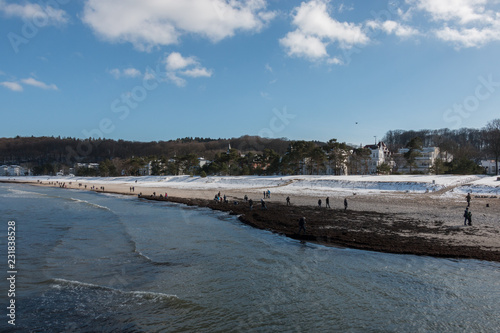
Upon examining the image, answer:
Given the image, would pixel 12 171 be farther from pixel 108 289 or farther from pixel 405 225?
pixel 405 225

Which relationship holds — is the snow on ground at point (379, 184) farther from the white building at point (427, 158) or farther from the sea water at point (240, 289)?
the sea water at point (240, 289)

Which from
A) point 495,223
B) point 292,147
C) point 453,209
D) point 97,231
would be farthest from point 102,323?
point 292,147

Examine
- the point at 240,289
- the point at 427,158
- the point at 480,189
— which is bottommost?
the point at 240,289

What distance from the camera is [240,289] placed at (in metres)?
10.1

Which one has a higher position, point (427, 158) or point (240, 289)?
point (427, 158)

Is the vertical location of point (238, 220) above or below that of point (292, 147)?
below

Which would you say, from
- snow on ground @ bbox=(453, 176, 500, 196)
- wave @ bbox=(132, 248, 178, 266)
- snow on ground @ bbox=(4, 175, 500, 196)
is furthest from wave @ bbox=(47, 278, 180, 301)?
snow on ground @ bbox=(453, 176, 500, 196)

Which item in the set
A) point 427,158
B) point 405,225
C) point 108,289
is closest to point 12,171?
point 427,158

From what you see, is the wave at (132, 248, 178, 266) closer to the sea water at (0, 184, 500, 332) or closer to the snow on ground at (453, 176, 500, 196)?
the sea water at (0, 184, 500, 332)

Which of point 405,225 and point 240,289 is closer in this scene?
point 240,289

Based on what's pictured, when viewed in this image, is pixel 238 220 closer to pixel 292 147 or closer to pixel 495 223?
pixel 495 223

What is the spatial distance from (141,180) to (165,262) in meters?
Answer: 78.4

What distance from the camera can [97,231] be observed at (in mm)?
19891

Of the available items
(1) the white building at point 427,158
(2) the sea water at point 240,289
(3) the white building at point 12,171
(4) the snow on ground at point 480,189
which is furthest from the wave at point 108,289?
(3) the white building at point 12,171
